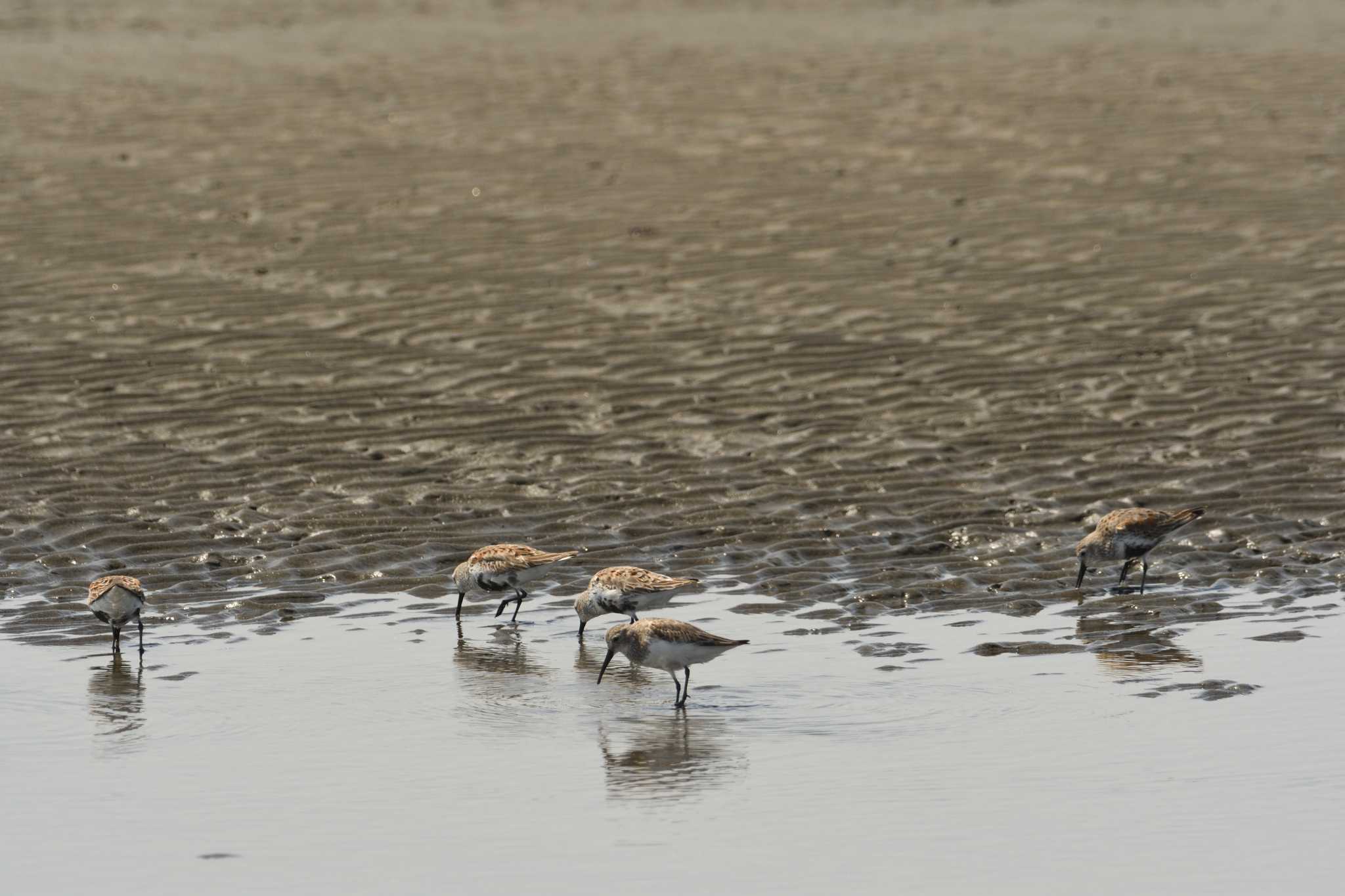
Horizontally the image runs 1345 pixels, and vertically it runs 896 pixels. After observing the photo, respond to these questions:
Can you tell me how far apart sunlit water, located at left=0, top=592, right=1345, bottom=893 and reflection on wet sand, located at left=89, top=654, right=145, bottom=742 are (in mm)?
29

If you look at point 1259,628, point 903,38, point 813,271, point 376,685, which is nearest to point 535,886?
point 376,685

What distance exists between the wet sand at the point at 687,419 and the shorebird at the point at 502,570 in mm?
357

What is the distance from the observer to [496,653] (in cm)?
1460

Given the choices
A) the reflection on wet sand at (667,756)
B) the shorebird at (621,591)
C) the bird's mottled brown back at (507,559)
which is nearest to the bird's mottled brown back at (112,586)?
the bird's mottled brown back at (507,559)

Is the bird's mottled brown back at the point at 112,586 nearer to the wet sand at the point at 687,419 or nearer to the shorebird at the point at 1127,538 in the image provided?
the wet sand at the point at 687,419

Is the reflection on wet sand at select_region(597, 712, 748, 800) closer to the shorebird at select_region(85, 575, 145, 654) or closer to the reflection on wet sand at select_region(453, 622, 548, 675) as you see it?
the reflection on wet sand at select_region(453, 622, 548, 675)

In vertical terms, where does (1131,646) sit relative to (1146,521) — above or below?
below

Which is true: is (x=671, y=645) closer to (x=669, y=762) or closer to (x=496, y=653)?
(x=669, y=762)

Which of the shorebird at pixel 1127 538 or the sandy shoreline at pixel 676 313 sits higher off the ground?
the sandy shoreline at pixel 676 313

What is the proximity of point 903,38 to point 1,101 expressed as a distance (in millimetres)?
15827

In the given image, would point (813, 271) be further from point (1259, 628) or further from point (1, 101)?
point (1, 101)

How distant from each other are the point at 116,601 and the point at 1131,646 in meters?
7.01

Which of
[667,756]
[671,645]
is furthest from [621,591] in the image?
[667,756]

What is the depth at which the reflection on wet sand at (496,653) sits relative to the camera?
14.3 m
